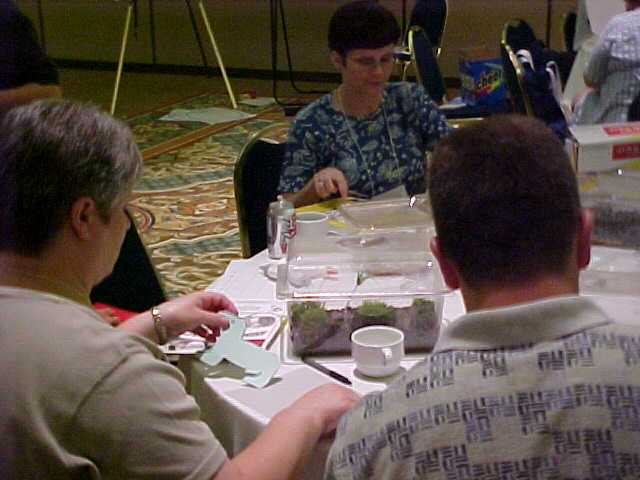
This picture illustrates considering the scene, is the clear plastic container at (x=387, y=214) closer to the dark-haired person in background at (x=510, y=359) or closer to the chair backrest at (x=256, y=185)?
the chair backrest at (x=256, y=185)

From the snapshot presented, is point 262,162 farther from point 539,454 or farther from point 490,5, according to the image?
point 490,5

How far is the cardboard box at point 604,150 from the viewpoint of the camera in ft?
6.75

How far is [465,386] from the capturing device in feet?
2.96

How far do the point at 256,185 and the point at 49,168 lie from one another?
1.76 meters

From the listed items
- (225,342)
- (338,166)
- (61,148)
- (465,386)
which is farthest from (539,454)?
(338,166)

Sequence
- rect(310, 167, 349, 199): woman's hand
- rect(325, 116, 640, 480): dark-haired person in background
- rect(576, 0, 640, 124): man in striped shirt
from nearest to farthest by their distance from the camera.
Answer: rect(325, 116, 640, 480): dark-haired person in background < rect(310, 167, 349, 199): woman's hand < rect(576, 0, 640, 124): man in striped shirt

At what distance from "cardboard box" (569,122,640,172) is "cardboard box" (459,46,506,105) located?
3.40m

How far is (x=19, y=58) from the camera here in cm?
253

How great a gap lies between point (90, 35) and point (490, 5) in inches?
195

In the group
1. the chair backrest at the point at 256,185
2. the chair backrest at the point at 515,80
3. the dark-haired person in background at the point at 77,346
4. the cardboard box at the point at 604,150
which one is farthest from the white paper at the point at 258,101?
the dark-haired person in background at the point at 77,346

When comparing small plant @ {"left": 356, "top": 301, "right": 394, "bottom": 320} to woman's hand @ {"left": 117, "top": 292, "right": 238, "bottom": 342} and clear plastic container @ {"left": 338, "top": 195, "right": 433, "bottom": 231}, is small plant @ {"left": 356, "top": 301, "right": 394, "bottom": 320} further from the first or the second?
clear plastic container @ {"left": 338, "top": 195, "right": 433, "bottom": 231}

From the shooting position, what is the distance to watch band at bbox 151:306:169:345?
1.74 metres

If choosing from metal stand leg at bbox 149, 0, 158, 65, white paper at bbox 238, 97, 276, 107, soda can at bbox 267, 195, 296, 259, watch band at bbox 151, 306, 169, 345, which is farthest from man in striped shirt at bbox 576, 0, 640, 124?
metal stand leg at bbox 149, 0, 158, 65

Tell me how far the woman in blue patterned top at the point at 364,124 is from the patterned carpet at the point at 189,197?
769 millimetres
